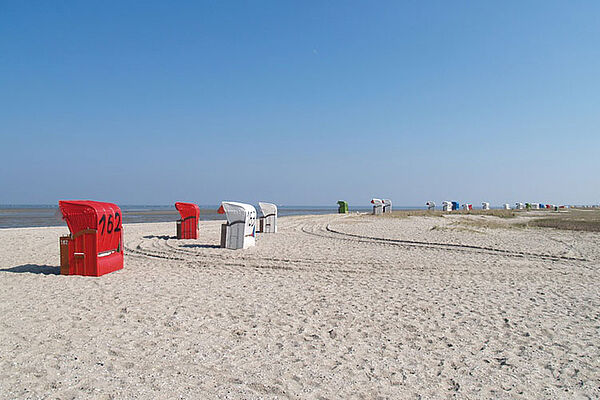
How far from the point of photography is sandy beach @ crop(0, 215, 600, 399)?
3705 mm

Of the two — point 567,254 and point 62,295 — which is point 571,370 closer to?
point 62,295

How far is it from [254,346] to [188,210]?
12032mm

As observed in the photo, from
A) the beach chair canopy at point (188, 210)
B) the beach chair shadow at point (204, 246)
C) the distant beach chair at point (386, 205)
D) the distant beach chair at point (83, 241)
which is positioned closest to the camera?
the distant beach chair at point (83, 241)

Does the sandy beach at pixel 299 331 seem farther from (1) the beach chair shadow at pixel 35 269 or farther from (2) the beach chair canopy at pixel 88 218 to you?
(2) the beach chair canopy at pixel 88 218

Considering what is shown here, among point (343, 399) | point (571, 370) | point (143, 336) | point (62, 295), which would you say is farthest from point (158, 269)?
point (571, 370)

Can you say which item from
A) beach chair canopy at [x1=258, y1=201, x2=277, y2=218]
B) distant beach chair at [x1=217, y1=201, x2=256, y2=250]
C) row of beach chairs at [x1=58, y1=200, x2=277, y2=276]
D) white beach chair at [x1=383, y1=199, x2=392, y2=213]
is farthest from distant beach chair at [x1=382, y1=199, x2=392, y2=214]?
row of beach chairs at [x1=58, y1=200, x2=277, y2=276]

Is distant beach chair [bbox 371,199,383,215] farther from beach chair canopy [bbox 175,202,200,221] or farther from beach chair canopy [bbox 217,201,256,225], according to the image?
beach chair canopy [bbox 217,201,256,225]

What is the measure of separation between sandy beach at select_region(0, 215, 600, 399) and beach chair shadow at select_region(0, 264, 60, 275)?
0.09 m

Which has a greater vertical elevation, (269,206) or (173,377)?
(269,206)

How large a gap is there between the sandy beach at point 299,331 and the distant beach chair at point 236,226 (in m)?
2.81

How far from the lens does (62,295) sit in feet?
22.1

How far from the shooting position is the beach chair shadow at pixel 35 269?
8.84 m

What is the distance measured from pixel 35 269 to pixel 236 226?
5.44 metres

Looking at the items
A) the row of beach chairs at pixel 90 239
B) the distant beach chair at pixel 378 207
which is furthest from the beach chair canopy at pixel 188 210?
the distant beach chair at pixel 378 207
